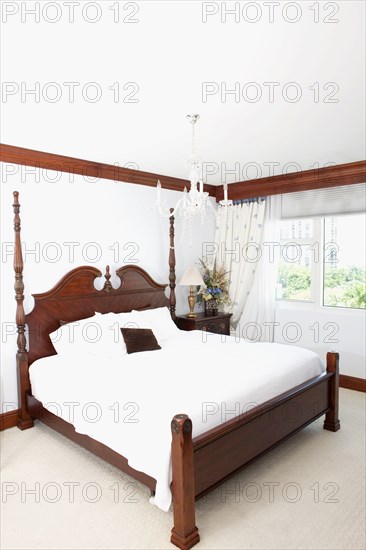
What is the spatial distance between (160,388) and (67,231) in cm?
203

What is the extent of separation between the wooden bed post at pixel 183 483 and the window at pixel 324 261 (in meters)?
3.19

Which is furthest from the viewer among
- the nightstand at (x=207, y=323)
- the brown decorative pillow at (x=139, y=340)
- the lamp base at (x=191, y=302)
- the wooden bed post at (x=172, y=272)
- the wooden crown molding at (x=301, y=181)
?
the lamp base at (x=191, y=302)

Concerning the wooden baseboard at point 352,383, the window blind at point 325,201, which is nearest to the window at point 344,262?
the window blind at point 325,201

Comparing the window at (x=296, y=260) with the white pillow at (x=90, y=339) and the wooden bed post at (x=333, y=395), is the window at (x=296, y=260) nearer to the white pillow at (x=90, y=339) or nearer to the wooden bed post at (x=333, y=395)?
the wooden bed post at (x=333, y=395)

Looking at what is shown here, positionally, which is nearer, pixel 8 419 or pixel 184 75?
pixel 184 75

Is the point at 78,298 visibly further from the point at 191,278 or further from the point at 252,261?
the point at 252,261

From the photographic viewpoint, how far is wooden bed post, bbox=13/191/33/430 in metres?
3.33

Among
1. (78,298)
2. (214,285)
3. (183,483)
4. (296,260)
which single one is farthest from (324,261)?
(183,483)

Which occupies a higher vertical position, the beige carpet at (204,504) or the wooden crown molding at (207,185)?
the wooden crown molding at (207,185)

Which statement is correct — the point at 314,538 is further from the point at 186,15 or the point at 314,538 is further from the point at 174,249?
the point at 174,249

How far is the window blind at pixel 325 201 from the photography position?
13.9ft

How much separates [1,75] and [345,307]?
4.07 meters

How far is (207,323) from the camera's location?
4629 millimetres

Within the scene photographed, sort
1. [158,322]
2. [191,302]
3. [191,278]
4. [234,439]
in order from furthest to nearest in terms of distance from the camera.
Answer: [191,302], [191,278], [158,322], [234,439]
